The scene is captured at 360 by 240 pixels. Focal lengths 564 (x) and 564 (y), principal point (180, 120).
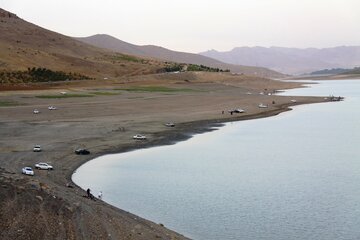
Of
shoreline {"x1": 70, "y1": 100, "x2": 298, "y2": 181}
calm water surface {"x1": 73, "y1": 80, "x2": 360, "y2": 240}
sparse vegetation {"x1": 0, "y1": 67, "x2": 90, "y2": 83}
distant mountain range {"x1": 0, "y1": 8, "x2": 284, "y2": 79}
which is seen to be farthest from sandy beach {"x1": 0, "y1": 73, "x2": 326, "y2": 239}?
distant mountain range {"x1": 0, "y1": 8, "x2": 284, "y2": 79}

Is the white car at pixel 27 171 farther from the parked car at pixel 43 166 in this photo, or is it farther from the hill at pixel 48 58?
the hill at pixel 48 58

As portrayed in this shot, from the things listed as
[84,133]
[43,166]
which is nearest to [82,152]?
[43,166]

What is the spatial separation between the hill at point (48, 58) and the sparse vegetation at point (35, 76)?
1.80 m

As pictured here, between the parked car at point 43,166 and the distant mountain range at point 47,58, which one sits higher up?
the distant mountain range at point 47,58

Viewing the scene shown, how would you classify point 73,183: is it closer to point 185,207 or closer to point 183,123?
point 185,207

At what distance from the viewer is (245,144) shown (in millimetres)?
60719

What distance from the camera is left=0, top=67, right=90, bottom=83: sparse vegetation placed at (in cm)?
12139

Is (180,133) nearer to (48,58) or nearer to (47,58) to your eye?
(47,58)

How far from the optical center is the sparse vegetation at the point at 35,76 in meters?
121

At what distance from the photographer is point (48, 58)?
157750mm

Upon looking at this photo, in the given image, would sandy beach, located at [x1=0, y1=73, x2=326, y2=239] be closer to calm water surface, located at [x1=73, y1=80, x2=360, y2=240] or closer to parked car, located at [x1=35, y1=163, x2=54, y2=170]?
parked car, located at [x1=35, y1=163, x2=54, y2=170]

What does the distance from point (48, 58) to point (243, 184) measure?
126505mm

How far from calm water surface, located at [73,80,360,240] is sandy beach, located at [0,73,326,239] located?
2.38 meters

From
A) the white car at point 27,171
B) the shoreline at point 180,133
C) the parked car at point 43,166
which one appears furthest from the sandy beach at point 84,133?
the parked car at point 43,166
